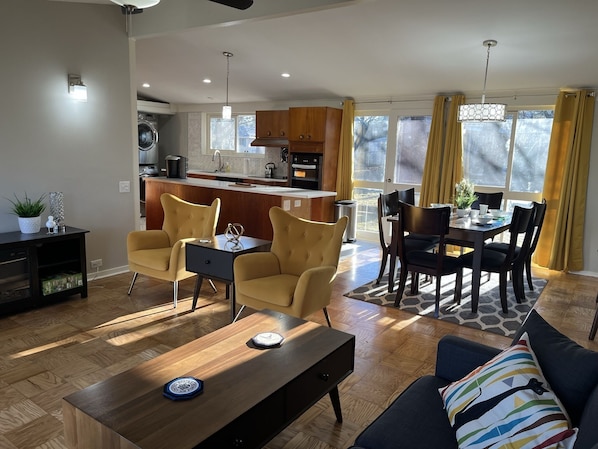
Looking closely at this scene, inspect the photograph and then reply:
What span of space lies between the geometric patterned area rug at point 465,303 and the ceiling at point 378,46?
247 centimetres

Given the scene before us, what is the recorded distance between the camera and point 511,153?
19.4ft

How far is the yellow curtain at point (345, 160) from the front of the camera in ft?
23.0

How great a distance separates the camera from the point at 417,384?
1938mm

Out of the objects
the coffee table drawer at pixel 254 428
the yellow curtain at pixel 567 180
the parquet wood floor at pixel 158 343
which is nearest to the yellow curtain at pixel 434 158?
the yellow curtain at pixel 567 180

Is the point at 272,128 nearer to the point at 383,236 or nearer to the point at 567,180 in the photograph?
the point at 383,236

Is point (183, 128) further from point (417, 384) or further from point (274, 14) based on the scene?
point (417, 384)

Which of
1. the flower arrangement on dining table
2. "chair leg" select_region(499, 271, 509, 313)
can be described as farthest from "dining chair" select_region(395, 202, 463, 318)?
the flower arrangement on dining table

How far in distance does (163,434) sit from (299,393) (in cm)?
62

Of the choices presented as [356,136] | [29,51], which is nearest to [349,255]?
[356,136]

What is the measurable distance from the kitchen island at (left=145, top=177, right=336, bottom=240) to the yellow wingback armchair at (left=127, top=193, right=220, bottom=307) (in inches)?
45.2

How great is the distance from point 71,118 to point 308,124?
3605mm

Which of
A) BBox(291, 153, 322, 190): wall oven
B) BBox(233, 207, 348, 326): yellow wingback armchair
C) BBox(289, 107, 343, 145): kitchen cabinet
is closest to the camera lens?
BBox(233, 207, 348, 326): yellow wingback armchair

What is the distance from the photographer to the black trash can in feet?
21.7

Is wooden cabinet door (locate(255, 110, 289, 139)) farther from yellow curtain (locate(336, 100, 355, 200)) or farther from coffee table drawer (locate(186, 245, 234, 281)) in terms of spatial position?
coffee table drawer (locate(186, 245, 234, 281))
